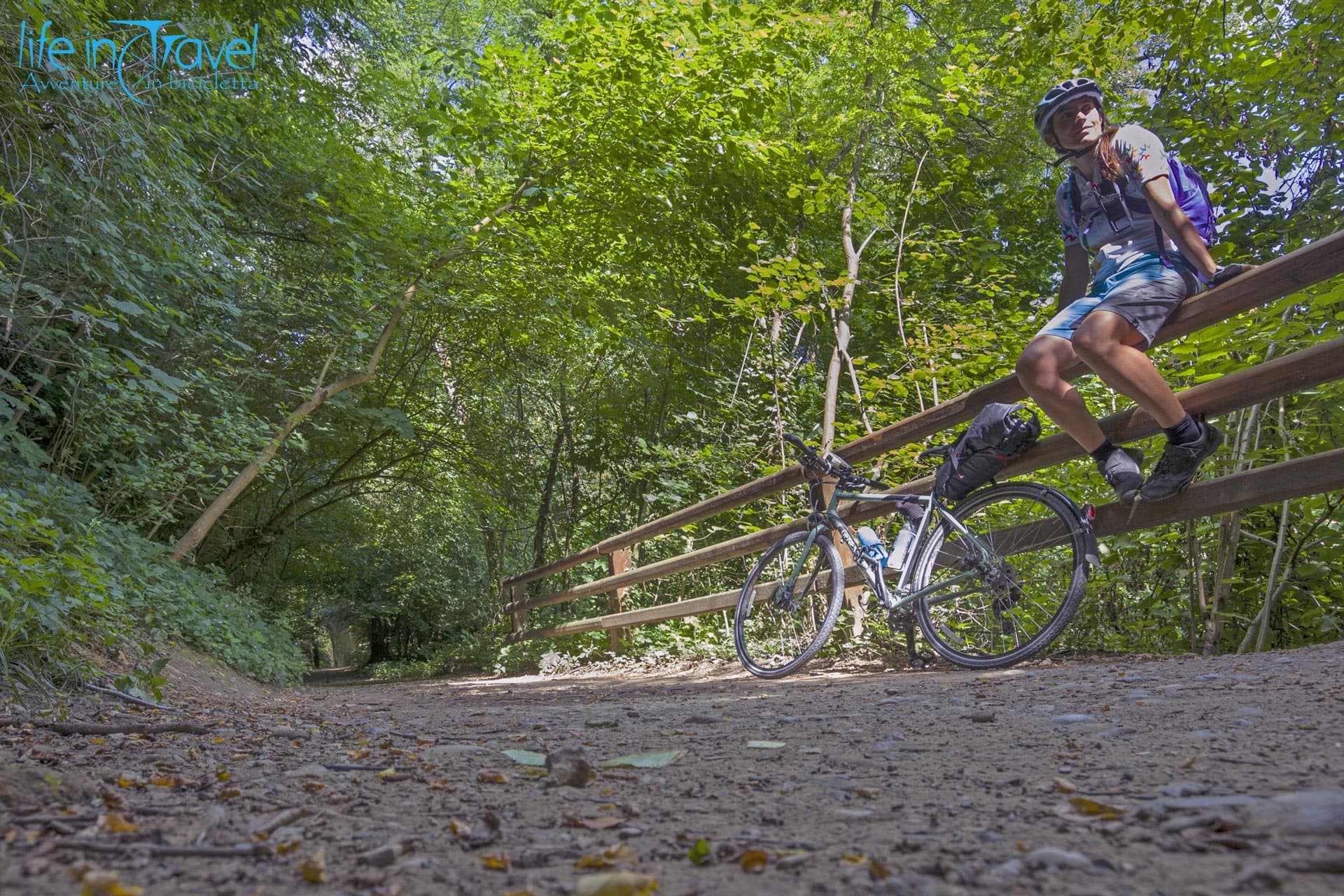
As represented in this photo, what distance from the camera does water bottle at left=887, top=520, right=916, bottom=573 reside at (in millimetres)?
3916

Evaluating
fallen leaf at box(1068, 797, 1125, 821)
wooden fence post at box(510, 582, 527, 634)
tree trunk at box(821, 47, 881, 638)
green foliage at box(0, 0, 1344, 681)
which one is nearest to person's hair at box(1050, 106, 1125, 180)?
green foliage at box(0, 0, 1344, 681)

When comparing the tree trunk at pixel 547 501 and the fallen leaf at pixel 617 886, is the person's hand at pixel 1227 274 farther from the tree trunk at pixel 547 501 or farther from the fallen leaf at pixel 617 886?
the tree trunk at pixel 547 501

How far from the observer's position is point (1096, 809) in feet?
4.38

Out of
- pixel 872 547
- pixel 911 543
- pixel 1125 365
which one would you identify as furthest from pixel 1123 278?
pixel 872 547

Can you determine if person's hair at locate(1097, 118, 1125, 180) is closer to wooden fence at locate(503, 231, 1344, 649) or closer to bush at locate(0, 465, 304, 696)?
wooden fence at locate(503, 231, 1344, 649)

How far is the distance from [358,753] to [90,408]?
168 inches

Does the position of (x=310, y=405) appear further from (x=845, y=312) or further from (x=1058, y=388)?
(x=1058, y=388)

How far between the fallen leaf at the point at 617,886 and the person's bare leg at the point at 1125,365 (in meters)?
2.37

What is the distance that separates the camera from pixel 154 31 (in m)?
5.35

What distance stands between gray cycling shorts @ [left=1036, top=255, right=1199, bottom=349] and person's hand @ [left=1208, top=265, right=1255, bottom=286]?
0.13 meters

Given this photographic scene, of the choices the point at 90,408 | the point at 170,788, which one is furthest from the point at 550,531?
the point at 170,788

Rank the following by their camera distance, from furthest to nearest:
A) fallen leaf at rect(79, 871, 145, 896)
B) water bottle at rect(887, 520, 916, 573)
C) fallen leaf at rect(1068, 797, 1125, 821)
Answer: water bottle at rect(887, 520, 916, 573)
fallen leaf at rect(1068, 797, 1125, 821)
fallen leaf at rect(79, 871, 145, 896)

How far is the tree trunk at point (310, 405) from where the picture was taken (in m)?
7.29

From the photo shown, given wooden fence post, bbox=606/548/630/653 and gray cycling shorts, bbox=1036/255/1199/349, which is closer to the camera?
gray cycling shorts, bbox=1036/255/1199/349
